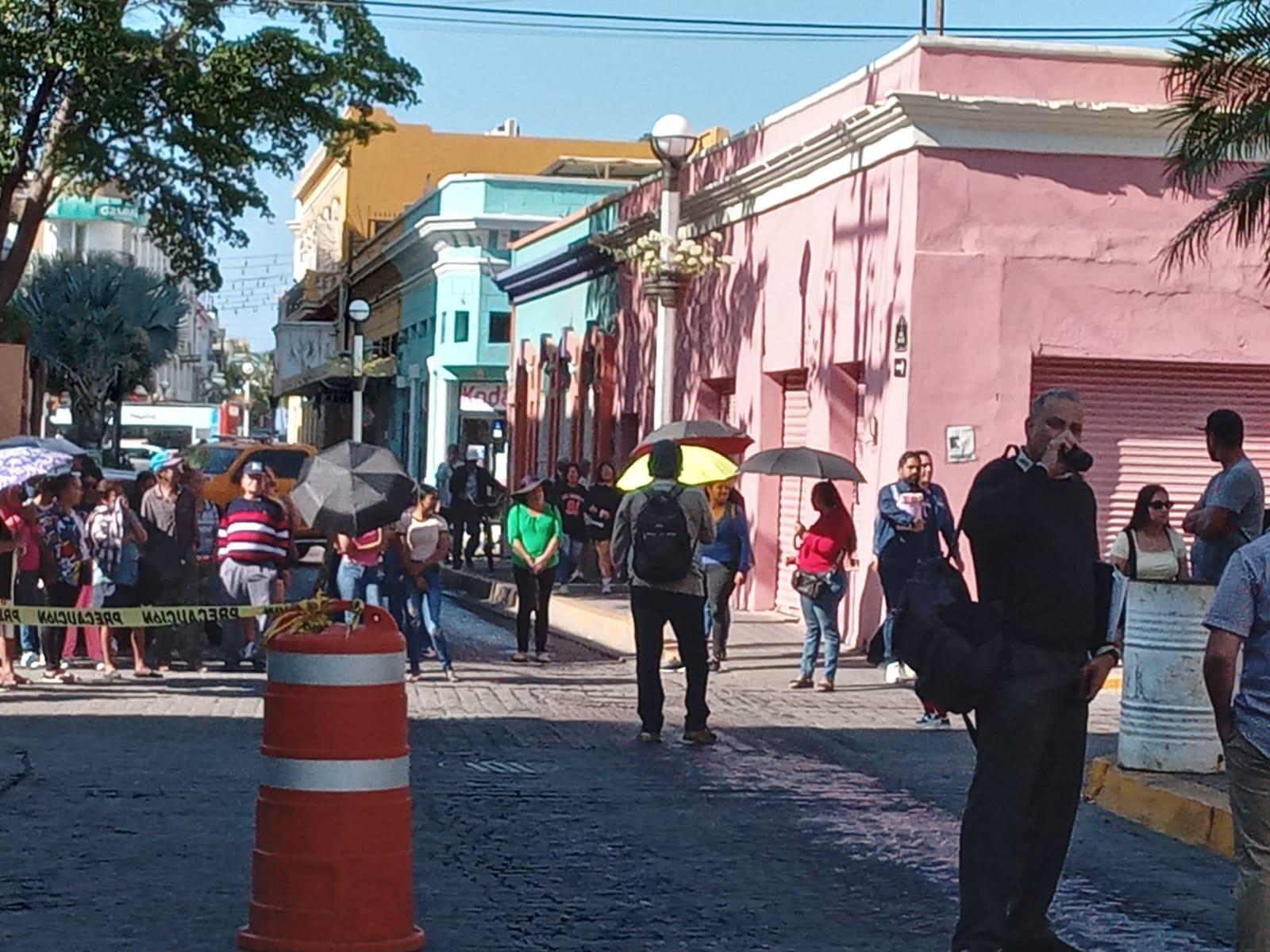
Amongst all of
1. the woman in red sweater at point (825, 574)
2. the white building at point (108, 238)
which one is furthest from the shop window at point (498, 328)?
the white building at point (108, 238)

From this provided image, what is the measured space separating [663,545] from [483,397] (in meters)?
39.2

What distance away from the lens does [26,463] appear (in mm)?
18141

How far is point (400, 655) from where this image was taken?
297 inches

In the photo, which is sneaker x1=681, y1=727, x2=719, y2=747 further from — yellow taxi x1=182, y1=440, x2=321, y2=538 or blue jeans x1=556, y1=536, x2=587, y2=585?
yellow taxi x1=182, y1=440, x2=321, y2=538

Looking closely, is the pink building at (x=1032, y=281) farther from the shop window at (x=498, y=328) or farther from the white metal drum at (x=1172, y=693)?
the shop window at (x=498, y=328)

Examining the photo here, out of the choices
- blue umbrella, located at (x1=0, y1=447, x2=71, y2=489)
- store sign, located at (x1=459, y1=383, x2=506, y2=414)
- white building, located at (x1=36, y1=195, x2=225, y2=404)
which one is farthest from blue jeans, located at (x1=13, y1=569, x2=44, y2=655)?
white building, located at (x1=36, y1=195, x2=225, y2=404)

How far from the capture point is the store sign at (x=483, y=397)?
52.3 m

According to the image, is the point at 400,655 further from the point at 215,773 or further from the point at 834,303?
the point at 834,303

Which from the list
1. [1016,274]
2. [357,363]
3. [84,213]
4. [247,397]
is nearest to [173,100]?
[357,363]

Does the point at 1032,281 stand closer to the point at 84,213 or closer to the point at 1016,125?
the point at 1016,125

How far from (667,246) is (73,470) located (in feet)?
20.4

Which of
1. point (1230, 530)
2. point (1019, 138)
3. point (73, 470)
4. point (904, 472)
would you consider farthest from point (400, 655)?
point (1019, 138)

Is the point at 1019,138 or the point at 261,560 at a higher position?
the point at 1019,138

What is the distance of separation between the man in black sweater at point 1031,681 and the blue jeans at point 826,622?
9720mm
